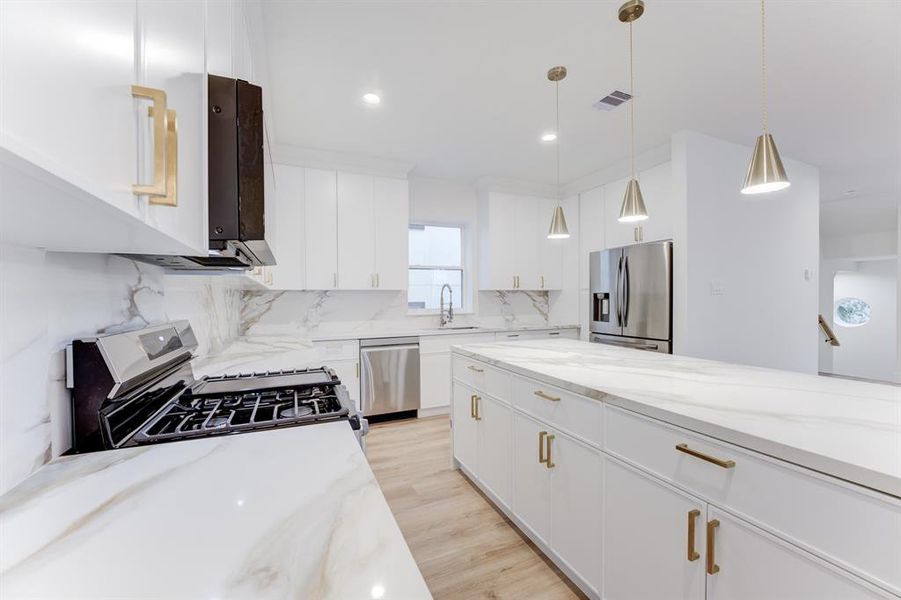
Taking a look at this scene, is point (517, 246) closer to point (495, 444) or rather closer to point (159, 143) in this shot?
point (495, 444)

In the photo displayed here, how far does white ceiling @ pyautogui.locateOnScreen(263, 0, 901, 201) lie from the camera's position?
6.17 ft

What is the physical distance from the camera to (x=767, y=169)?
1468 millimetres

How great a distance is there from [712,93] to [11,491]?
12.2 feet

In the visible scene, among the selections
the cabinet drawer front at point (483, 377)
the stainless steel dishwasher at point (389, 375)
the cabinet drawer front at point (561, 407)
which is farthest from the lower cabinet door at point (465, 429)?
the stainless steel dishwasher at point (389, 375)

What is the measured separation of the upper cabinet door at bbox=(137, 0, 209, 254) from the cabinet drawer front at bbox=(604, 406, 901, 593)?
1.36 metres

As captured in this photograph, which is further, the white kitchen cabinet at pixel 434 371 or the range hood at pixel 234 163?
the white kitchen cabinet at pixel 434 371

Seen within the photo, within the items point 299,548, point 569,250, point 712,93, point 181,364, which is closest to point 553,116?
point 712,93

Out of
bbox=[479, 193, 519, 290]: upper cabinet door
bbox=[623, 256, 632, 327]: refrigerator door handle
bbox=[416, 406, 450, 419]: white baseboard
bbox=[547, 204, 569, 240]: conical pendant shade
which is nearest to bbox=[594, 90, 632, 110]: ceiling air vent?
bbox=[547, 204, 569, 240]: conical pendant shade

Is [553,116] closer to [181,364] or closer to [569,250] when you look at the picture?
[569,250]

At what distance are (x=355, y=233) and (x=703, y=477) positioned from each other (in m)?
3.44

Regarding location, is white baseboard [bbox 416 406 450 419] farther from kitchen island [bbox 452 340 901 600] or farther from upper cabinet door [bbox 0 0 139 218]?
upper cabinet door [bbox 0 0 139 218]

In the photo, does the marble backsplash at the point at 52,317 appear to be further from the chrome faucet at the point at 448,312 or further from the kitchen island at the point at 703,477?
the chrome faucet at the point at 448,312

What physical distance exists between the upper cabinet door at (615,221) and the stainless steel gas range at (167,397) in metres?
3.36

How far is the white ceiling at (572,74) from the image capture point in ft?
6.17
